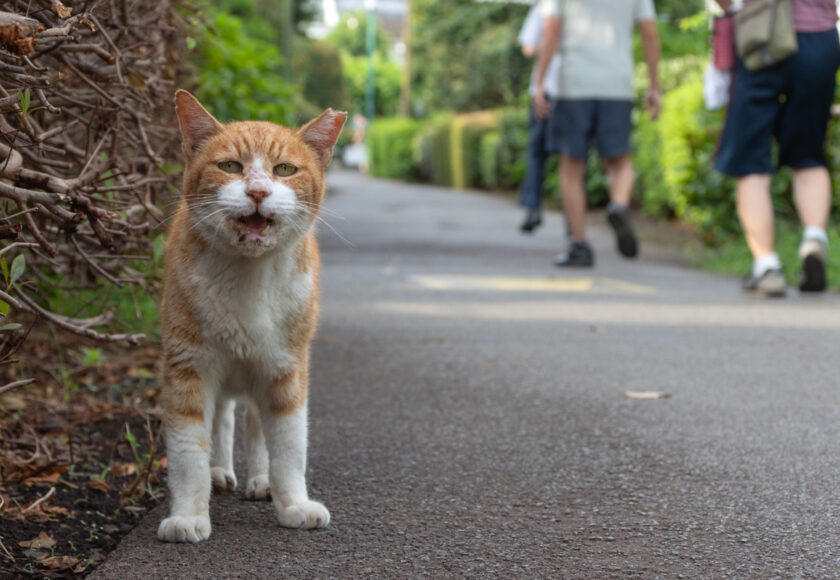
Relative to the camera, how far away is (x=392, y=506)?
287 cm

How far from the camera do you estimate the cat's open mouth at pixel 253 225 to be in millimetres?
2555

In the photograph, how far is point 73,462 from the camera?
3145mm

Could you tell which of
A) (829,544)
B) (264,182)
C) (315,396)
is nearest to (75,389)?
(315,396)

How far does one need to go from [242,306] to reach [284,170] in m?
0.35

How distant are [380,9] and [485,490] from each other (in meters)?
121

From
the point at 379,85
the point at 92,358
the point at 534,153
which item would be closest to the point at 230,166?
the point at 92,358

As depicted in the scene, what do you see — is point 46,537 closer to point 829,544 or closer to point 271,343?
point 271,343

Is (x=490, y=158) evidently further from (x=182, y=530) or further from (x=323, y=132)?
(x=182, y=530)

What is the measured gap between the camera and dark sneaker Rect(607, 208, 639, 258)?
859cm

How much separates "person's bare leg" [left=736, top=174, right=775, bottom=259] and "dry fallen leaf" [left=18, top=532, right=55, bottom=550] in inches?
214

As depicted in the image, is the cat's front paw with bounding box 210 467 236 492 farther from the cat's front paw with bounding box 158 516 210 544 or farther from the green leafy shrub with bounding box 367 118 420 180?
the green leafy shrub with bounding box 367 118 420 180

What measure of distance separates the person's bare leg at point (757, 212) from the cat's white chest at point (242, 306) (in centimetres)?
496

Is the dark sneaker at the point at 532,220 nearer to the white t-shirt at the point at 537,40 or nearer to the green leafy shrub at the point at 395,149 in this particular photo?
the white t-shirt at the point at 537,40

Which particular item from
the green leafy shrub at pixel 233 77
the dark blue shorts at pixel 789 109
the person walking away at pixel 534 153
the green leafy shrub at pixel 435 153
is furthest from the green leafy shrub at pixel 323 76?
the dark blue shorts at pixel 789 109
